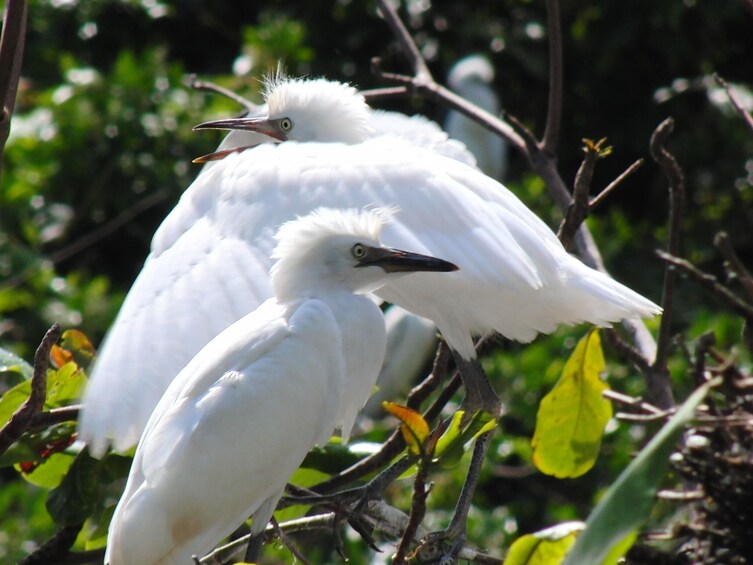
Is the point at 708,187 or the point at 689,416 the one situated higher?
the point at 689,416

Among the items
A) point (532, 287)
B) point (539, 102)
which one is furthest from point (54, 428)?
point (539, 102)

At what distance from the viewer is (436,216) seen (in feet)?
8.58

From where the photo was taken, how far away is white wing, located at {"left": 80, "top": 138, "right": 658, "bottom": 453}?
2.42 metres

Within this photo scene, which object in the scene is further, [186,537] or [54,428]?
[54,428]

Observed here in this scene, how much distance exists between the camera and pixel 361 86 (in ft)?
19.1

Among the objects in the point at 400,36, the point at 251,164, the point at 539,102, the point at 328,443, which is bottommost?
the point at 539,102

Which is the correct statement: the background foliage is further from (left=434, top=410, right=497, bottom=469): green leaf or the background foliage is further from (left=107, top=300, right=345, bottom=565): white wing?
(left=434, top=410, right=497, bottom=469): green leaf

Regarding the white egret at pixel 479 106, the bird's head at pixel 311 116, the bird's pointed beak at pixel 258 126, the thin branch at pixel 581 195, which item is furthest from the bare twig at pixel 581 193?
the white egret at pixel 479 106

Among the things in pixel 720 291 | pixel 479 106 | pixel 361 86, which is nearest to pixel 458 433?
pixel 720 291

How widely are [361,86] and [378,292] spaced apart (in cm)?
312

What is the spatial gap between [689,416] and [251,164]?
1.75 m

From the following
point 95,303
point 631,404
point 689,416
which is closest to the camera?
point 689,416

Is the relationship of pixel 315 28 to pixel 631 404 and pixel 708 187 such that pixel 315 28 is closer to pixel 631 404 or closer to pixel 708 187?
pixel 708 187

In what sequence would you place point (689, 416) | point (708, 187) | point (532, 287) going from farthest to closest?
1. point (708, 187)
2. point (532, 287)
3. point (689, 416)
